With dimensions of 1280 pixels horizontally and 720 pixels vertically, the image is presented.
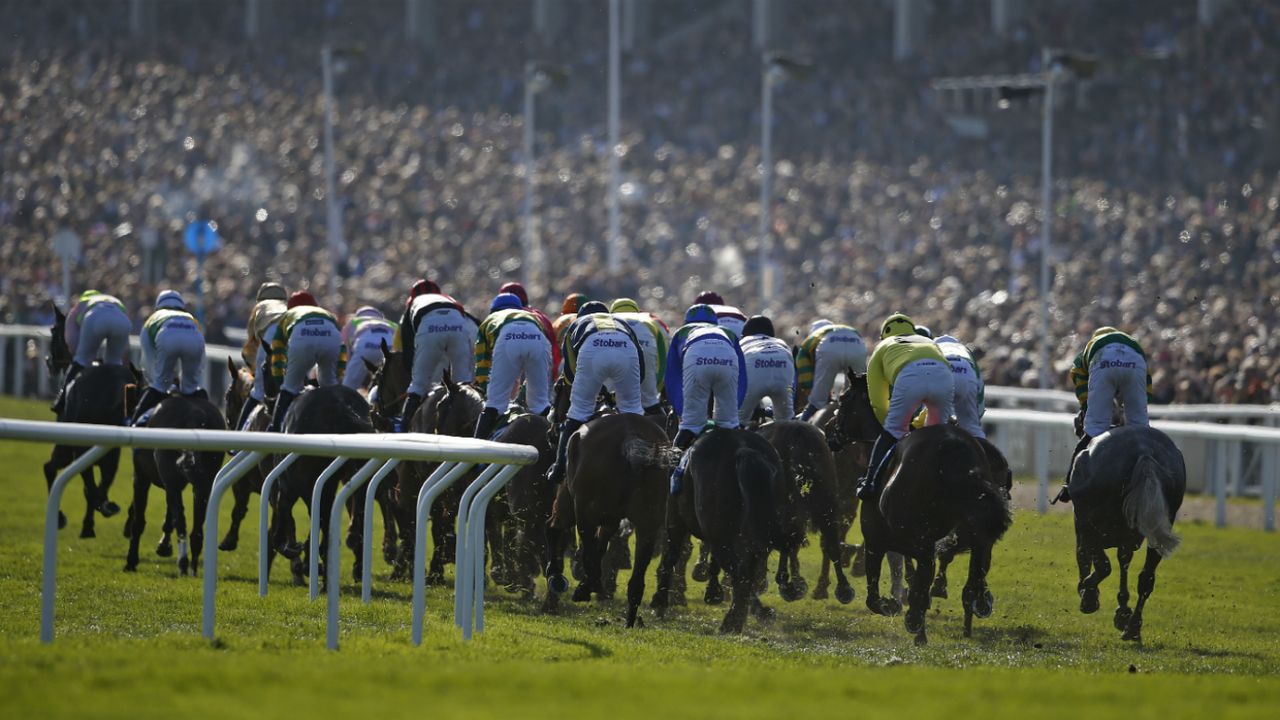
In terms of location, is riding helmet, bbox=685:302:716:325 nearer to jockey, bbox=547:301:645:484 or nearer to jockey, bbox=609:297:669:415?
jockey, bbox=609:297:669:415

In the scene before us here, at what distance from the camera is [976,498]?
32.9 feet

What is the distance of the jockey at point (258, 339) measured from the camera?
43.4ft

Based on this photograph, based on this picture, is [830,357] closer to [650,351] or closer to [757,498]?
[650,351]

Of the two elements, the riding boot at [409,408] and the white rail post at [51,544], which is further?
the riding boot at [409,408]

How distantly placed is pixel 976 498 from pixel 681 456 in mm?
1591

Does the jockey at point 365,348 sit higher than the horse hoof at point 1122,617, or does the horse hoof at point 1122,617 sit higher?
the jockey at point 365,348

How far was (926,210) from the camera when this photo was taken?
27422mm

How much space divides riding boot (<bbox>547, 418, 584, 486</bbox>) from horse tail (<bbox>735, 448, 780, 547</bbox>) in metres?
1.20

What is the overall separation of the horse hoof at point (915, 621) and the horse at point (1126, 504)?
1223 millimetres

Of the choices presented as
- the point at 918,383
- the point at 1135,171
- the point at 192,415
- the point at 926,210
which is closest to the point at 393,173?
the point at 926,210

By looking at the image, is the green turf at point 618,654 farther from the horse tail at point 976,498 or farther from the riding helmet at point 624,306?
the riding helmet at point 624,306

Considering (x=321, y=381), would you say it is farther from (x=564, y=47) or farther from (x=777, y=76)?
(x=564, y=47)

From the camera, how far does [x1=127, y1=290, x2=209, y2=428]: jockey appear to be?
12.7 metres

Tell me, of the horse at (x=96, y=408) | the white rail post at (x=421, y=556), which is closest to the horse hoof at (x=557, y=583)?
the white rail post at (x=421, y=556)
